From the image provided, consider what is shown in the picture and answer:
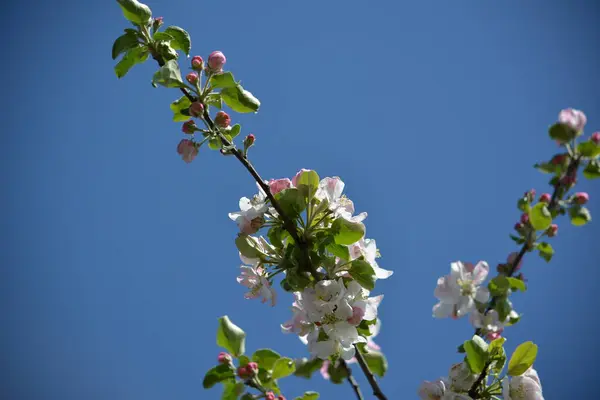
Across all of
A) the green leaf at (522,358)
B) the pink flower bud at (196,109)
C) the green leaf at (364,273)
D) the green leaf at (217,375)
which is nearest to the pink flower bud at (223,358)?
the green leaf at (217,375)

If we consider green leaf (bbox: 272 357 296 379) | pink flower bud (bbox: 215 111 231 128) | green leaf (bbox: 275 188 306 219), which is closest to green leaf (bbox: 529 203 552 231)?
green leaf (bbox: 275 188 306 219)

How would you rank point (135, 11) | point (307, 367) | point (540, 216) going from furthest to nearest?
point (307, 367)
point (135, 11)
point (540, 216)

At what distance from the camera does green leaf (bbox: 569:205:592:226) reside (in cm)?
129

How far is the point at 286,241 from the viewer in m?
1.49

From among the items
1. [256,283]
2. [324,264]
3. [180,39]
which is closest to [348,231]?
[324,264]

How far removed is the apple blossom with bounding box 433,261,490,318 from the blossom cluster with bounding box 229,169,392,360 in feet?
0.61

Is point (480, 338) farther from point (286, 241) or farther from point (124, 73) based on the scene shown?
point (124, 73)

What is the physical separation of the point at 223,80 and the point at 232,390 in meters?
0.83

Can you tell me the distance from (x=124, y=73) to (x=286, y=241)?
2.19 ft

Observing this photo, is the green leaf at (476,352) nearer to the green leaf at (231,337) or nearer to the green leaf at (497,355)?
the green leaf at (497,355)

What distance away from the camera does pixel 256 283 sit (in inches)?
60.7

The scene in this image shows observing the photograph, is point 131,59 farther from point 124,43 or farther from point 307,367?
point 307,367

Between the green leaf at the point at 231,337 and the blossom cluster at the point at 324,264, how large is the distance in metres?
0.13

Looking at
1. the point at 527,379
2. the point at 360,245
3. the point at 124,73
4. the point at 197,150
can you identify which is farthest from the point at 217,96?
the point at 527,379
